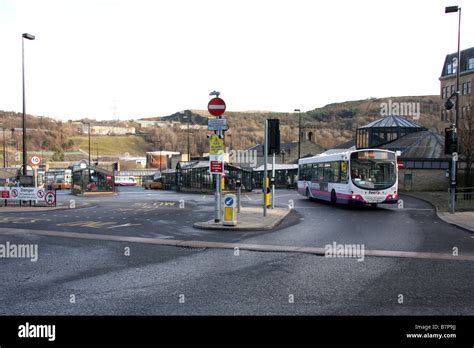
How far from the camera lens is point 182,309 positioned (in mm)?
6215

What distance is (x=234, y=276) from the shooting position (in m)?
8.26

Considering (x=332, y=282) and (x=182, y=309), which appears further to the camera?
(x=332, y=282)

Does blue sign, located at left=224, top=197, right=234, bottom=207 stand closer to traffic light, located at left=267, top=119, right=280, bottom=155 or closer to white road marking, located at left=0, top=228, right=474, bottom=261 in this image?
white road marking, located at left=0, top=228, right=474, bottom=261

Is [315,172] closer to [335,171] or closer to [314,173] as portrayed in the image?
[314,173]

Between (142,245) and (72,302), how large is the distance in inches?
204

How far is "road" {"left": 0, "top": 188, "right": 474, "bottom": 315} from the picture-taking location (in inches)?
251

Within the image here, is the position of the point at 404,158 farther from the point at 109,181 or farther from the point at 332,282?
the point at 332,282

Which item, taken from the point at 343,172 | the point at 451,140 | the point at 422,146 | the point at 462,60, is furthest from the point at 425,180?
the point at 462,60

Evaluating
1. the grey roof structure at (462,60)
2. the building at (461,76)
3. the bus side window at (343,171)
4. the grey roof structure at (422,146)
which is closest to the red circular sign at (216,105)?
the bus side window at (343,171)

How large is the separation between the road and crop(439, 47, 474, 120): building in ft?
211

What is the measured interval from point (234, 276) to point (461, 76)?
3036 inches

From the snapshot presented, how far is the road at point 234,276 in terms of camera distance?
21.0 ft
